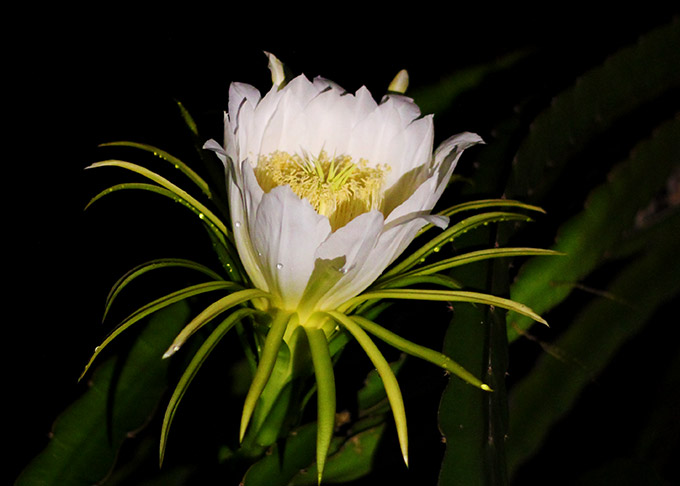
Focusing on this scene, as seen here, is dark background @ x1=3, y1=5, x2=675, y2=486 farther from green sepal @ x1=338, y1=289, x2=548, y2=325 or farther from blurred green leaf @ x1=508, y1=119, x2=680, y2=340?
green sepal @ x1=338, y1=289, x2=548, y2=325

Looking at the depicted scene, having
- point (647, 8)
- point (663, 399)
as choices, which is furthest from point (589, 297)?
point (647, 8)

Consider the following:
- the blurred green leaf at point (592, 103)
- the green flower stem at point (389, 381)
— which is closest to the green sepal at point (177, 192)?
the green flower stem at point (389, 381)

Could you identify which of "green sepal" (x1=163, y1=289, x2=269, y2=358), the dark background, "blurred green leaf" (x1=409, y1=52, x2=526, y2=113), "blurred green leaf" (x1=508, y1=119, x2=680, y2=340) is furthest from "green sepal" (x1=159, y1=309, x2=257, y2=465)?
"blurred green leaf" (x1=409, y1=52, x2=526, y2=113)

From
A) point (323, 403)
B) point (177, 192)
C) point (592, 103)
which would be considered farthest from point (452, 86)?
point (323, 403)

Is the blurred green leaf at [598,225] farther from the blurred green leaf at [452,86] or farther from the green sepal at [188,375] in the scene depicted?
the green sepal at [188,375]

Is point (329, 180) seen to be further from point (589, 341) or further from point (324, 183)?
point (589, 341)

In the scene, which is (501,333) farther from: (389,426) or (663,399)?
(663,399)
